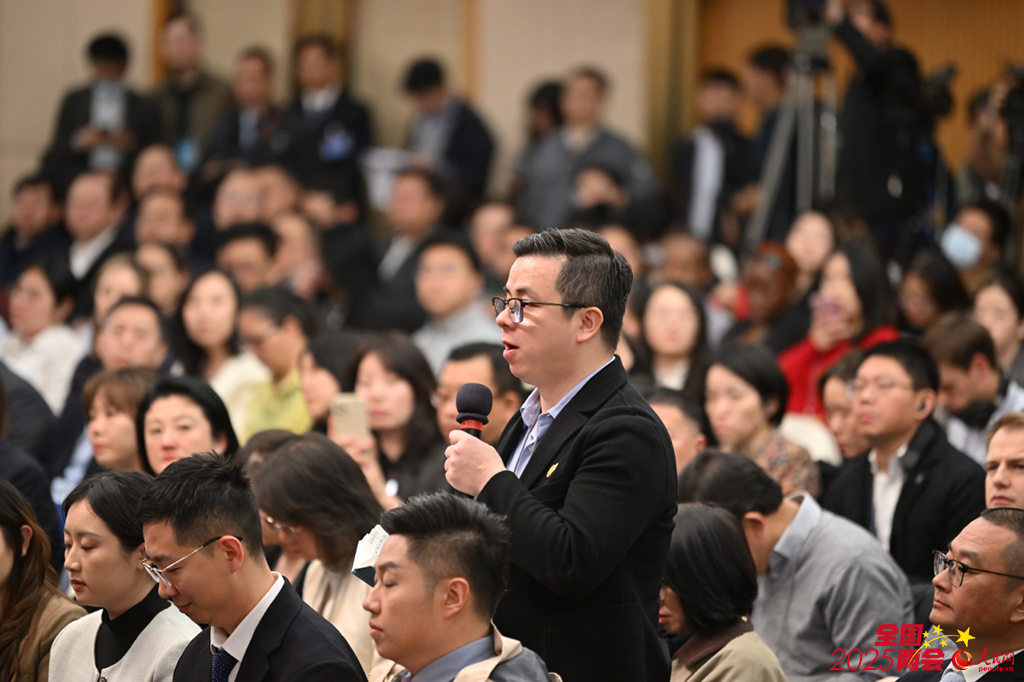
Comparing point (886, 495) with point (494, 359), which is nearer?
point (886, 495)

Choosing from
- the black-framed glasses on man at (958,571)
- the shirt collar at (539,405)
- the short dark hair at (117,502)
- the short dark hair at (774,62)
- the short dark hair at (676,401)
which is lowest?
the black-framed glasses on man at (958,571)

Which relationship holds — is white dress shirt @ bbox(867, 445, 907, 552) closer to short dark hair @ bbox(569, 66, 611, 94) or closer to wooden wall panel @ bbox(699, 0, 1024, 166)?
wooden wall panel @ bbox(699, 0, 1024, 166)

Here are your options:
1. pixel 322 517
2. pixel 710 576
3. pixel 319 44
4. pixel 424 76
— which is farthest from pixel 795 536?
pixel 319 44

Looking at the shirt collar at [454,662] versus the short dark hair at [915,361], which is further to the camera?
the short dark hair at [915,361]

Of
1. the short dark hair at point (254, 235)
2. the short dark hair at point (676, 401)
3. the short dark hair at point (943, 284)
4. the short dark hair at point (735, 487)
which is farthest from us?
the short dark hair at point (254, 235)

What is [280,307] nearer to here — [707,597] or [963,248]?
[707,597]

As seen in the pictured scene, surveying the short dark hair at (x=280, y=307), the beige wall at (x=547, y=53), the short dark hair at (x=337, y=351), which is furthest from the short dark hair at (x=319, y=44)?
the short dark hair at (x=337, y=351)

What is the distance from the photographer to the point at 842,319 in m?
4.99

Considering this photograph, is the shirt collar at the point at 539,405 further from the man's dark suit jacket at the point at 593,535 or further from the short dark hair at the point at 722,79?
the short dark hair at the point at 722,79

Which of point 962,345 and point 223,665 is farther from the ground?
point 962,345

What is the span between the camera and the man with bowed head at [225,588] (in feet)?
7.30

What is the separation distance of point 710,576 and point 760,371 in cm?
157

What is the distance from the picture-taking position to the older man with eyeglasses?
93.0 inches

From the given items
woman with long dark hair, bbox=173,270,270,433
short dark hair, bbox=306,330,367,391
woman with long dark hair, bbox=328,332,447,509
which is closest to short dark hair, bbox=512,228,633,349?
woman with long dark hair, bbox=328,332,447,509
